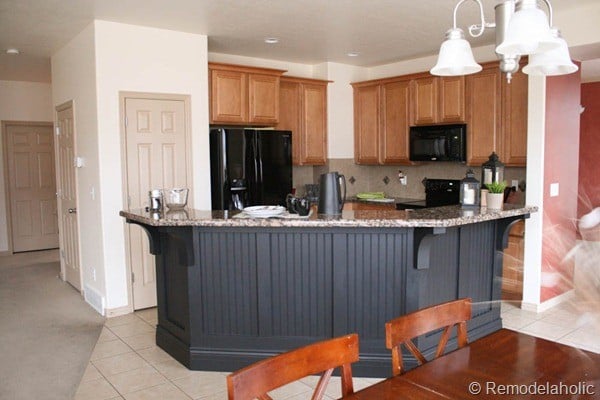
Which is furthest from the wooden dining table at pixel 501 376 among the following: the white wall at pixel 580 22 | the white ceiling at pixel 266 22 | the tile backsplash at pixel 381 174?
the tile backsplash at pixel 381 174

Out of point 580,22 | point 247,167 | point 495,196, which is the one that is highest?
point 580,22

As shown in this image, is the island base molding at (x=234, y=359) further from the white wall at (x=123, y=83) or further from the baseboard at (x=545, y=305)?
the baseboard at (x=545, y=305)

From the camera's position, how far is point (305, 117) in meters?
6.19

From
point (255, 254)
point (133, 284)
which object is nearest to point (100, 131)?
point (133, 284)

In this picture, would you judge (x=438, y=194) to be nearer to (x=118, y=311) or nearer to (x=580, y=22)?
(x=580, y=22)

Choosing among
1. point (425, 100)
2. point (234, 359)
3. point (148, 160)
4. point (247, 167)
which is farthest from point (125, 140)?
point (425, 100)

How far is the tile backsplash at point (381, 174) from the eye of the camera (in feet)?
20.1

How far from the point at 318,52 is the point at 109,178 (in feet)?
8.84

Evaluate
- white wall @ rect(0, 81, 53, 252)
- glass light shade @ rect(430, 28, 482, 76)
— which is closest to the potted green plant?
glass light shade @ rect(430, 28, 482, 76)

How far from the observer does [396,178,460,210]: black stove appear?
18.7ft

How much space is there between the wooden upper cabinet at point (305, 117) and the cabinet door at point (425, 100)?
1100 mm

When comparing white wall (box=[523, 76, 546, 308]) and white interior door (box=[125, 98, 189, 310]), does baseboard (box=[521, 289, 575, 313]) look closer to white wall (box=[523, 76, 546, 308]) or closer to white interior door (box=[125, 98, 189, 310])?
white wall (box=[523, 76, 546, 308])

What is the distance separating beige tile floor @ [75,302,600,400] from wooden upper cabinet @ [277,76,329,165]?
2.61 metres

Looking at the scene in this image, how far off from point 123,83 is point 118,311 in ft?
6.65
